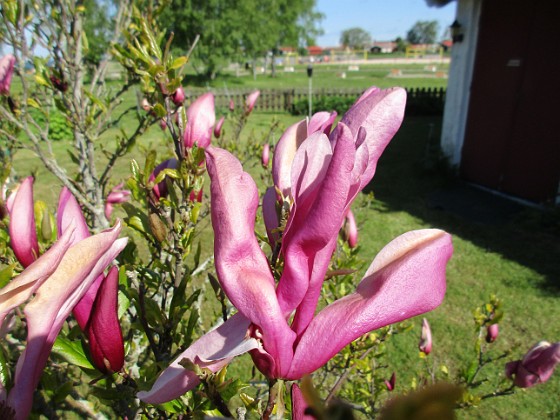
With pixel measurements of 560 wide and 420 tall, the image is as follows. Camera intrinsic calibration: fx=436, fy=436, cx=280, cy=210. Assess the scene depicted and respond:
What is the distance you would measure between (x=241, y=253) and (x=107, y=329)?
0.25 m

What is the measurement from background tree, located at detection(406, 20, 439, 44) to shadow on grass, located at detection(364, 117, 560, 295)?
89.1 meters

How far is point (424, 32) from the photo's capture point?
86.9 m

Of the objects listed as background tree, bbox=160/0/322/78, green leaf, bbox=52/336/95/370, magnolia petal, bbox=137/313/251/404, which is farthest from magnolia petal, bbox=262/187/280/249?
background tree, bbox=160/0/322/78

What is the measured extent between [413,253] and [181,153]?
580 mm

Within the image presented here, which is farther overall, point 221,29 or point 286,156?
point 221,29

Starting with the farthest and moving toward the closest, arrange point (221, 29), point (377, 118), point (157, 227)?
point (221, 29), point (157, 227), point (377, 118)

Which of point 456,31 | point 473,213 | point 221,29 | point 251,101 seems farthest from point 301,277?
point 221,29

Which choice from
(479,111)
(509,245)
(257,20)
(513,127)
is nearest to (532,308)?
(509,245)

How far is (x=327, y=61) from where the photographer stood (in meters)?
65.4

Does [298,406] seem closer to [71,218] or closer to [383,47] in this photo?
[71,218]

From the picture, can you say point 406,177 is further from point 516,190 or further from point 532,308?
point 532,308

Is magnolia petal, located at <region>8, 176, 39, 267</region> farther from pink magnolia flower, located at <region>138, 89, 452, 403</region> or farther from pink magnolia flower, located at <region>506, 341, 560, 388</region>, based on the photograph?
pink magnolia flower, located at <region>506, 341, 560, 388</region>

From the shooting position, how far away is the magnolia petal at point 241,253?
48cm

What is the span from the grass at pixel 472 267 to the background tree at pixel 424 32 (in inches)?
3539
